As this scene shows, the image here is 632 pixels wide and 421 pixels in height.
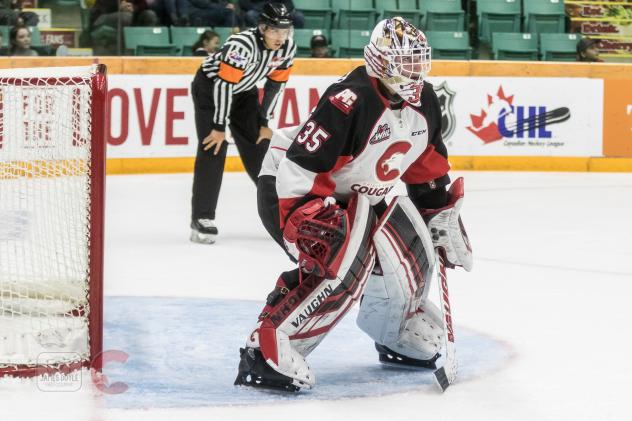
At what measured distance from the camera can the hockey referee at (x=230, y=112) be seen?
5828 mm

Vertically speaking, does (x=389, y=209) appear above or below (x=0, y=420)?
above

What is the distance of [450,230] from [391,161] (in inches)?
11.0

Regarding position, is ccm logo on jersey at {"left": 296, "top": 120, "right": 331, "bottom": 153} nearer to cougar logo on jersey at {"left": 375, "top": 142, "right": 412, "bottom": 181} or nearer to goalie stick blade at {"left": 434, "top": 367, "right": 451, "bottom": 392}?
cougar logo on jersey at {"left": 375, "top": 142, "right": 412, "bottom": 181}

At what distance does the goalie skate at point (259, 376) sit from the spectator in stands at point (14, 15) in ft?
18.2

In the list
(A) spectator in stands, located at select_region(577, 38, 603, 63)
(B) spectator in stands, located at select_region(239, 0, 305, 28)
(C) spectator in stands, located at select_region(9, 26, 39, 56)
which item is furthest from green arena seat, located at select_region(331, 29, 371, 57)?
(C) spectator in stands, located at select_region(9, 26, 39, 56)

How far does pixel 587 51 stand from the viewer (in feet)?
32.0

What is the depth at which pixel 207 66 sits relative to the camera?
19.6ft

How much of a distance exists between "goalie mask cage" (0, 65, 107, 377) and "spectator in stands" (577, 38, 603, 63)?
22.0 feet

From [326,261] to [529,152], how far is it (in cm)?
614

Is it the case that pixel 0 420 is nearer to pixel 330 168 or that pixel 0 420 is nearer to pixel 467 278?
pixel 330 168

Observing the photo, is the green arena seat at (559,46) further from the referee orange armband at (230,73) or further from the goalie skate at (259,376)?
the goalie skate at (259,376)

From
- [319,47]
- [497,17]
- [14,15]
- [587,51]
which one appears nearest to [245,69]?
[14,15]

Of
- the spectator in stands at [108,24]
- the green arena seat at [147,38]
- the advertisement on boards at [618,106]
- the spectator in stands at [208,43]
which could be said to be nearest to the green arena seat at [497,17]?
the advertisement on boards at [618,106]

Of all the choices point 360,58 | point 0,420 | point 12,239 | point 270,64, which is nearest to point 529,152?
point 360,58
